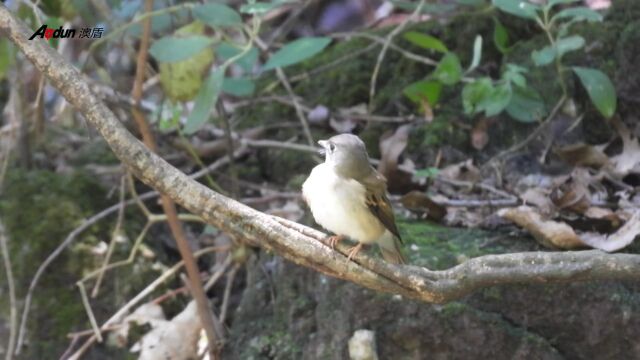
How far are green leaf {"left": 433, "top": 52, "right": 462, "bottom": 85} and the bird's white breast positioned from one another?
1.68 metres

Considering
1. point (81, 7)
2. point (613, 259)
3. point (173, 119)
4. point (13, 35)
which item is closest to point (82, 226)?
point (173, 119)

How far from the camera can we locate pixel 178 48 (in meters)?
4.04

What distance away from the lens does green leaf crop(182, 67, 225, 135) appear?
13.4 feet

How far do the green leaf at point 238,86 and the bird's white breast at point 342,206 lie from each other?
5.63 ft

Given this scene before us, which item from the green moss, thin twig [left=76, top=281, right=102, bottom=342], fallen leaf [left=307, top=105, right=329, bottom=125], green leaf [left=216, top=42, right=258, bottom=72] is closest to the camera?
the green moss

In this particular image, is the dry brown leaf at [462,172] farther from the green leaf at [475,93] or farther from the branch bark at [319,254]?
the branch bark at [319,254]

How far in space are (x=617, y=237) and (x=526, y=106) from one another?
1.17 metres

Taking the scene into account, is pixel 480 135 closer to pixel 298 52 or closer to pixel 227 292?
pixel 298 52

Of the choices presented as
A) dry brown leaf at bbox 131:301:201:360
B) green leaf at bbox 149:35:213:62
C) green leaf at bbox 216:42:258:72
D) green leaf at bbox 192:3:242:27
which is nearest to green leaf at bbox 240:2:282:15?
green leaf at bbox 192:3:242:27

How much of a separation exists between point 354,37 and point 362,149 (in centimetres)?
274

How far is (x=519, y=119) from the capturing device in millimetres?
4551

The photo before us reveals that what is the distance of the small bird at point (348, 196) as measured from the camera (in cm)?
308

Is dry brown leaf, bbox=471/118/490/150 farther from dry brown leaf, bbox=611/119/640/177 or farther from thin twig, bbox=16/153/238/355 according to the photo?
thin twig, bbox=16/153/238/355

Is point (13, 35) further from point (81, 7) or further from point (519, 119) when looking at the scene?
point (519, 119)
